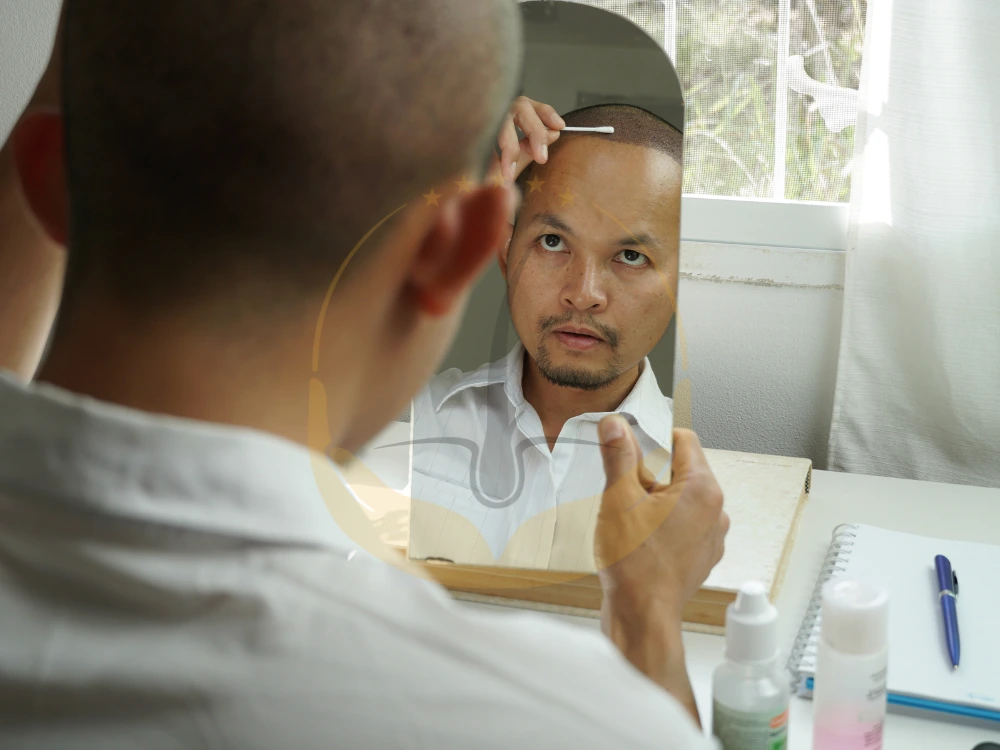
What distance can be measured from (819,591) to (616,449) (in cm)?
23

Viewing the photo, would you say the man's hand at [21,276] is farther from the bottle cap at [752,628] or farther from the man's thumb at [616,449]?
the bottle cap at [752,628]

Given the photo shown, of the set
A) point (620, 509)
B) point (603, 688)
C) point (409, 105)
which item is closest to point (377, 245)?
point (409, 105)

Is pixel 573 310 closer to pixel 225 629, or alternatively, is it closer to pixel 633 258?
pixel 633 258

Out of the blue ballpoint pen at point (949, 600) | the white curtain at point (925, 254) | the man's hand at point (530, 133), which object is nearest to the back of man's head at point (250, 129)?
the man's hand at point (530, 133)

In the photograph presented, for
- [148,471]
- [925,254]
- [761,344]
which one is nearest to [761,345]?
[761,344]

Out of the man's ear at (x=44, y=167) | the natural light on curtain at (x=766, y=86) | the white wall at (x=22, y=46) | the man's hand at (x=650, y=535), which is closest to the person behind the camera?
the man's ear at (x=44, y=167)

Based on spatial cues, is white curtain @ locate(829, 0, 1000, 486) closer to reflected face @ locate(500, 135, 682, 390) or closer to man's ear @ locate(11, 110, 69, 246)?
reflected face @ locate(500, 135, 682, 390)

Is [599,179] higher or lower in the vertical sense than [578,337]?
higher

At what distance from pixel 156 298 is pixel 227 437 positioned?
6 cm

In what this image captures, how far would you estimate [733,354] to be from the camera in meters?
1.17

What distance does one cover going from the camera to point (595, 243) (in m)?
0.64

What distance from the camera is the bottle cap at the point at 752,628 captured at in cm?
51

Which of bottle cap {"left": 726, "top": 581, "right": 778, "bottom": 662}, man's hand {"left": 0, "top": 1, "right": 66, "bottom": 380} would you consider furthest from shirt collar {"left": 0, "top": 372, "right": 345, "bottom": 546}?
man's hand {"left": 0, "top": 1, "right": 66, "bottom": 380}

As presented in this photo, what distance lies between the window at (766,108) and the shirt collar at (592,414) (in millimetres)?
525
